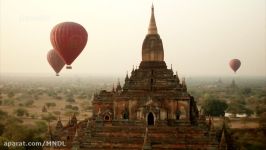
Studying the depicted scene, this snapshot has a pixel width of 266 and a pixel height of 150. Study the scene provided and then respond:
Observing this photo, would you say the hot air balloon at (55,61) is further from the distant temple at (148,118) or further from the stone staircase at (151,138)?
the stone staircase at (151,138)

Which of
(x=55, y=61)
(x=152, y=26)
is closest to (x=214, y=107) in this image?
(x=55, y=61)

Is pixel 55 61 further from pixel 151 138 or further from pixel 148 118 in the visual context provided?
pixel 151 138

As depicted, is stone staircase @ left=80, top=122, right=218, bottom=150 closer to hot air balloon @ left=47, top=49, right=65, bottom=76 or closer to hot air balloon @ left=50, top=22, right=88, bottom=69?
hot air balloon @ left=50, top=22, right=88, bottom=69

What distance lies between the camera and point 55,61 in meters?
32.8

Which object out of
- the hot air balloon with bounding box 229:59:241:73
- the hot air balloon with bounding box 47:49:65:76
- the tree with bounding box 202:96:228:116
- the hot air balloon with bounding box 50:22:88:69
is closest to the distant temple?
the hot air balloon with bounding box 50:22:88:69

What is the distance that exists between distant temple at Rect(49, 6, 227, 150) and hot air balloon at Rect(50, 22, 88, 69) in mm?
3237

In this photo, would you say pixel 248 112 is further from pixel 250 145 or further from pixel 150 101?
pixel 150 101

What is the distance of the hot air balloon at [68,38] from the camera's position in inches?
976

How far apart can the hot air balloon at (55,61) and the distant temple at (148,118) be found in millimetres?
7047

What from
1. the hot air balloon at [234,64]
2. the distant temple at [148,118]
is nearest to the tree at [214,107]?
the hot air balloon at [234,64]

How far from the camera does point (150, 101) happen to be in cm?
2331

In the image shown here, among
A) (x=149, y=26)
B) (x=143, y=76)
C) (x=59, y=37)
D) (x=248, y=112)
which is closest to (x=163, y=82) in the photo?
(x=143, y=76)

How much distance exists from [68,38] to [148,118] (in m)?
6.15

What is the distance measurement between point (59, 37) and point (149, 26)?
200 inches
